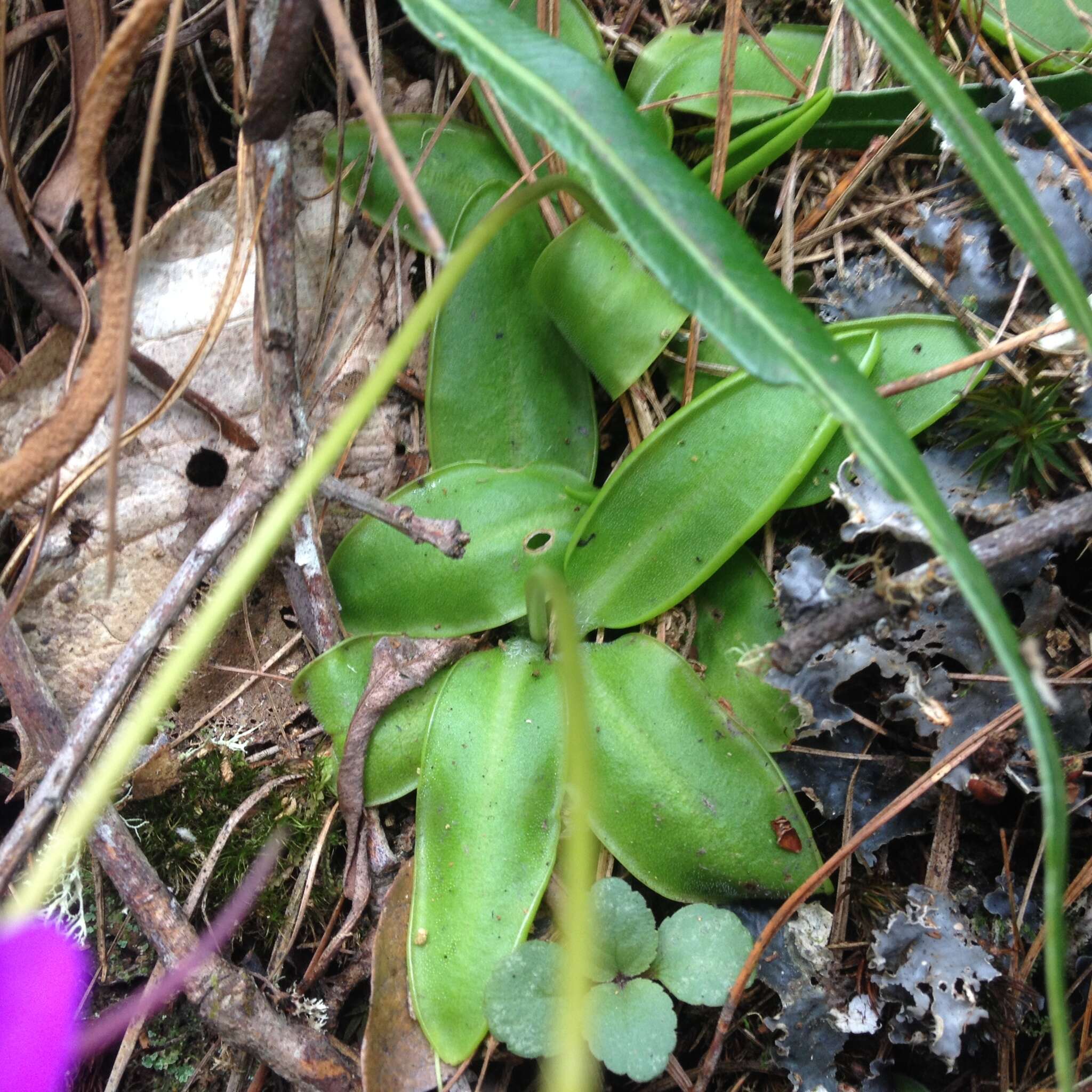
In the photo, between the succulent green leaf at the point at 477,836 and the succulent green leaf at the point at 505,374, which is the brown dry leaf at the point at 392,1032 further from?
the succulent green leaf at the point at 505,374

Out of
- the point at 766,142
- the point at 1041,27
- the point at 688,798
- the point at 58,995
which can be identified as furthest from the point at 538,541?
the point at 1041,27

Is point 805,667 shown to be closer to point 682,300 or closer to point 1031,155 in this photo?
point 682,300

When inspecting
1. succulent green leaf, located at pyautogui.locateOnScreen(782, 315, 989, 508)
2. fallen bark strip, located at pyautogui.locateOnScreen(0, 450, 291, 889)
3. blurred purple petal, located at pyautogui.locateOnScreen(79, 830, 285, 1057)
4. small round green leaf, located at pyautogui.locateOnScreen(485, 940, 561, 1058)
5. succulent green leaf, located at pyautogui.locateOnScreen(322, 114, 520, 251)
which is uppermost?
succulent green leaf, located at pyautogui.locateOnScreen(322, 114, 520, 251)

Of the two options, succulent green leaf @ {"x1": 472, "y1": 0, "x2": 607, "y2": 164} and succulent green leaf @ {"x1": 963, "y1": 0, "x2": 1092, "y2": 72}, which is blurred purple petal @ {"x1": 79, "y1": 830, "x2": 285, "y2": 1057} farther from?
succulent green leaf @ {"x1": 963, "y1": 0, "x2": 1092, "y2": 72}

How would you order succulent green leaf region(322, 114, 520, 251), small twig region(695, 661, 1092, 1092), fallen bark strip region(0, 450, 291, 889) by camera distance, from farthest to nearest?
succulent green leaf region(322, 114, 520, 251) → small twig region(695, 661, 1092, 1092) → fallen bark strip region(0, 450, 291, 889)

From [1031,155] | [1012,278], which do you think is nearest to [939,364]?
[1012,278]

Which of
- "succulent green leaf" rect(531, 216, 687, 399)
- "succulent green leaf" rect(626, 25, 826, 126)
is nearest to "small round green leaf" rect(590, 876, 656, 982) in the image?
"succulent green leaf" rect(531, 216, 687, 399)

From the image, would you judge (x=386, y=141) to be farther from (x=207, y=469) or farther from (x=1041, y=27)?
(x=1041, y=27)
